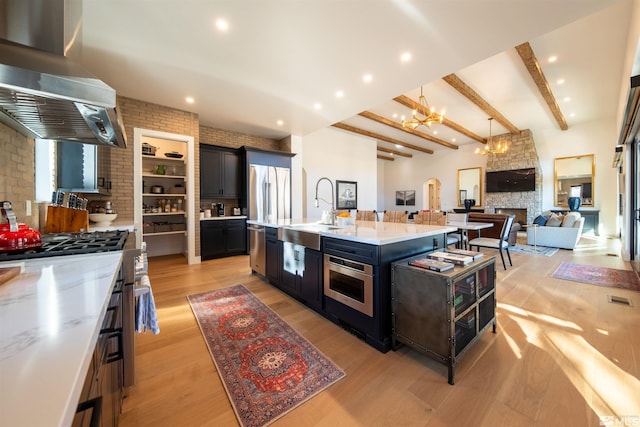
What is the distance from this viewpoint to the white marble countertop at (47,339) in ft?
1.16

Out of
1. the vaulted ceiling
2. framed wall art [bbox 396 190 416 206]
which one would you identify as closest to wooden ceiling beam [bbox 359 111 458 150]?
the vaulted ceiling

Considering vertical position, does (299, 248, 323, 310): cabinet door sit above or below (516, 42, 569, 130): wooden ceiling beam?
below

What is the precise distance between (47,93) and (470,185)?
436 inches

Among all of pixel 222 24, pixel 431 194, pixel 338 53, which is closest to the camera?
pixel 222 24

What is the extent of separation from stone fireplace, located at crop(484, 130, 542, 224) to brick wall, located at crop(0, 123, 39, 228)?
1090cm

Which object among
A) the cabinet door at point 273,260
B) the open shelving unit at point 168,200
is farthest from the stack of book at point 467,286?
the open shelving unit at point 168,200

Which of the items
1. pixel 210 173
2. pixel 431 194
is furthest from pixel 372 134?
pixel 431 194

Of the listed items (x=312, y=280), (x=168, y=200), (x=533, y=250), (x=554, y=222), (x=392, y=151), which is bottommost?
(x=533, y=250)

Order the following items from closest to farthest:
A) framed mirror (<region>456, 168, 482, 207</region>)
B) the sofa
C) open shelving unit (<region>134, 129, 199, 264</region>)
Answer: open shelving unit (<region>134, 129, 199, 264</region>)
the sofa
framed mirror (<region>456, 168, 482, 207</region>)

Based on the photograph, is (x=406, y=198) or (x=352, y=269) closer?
(x=352, y=269)

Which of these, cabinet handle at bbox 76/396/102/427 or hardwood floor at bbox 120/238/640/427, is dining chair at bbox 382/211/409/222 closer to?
hardwood floor at bbox 120/238/640/427

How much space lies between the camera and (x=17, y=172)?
1.73 meters

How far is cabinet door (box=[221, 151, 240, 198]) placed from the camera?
5246 mm

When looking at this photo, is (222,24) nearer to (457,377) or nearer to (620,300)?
(457,377)
